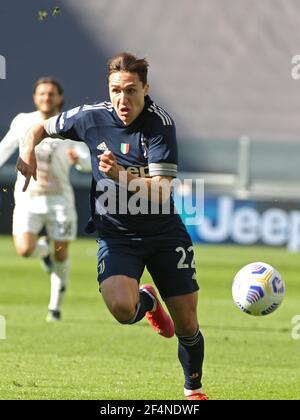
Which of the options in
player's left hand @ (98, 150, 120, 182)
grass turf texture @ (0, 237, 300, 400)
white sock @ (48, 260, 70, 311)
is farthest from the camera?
white sock @ (48, 260, 70, 311)

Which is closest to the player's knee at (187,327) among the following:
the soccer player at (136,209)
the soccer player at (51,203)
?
the soccer player at (136,209)

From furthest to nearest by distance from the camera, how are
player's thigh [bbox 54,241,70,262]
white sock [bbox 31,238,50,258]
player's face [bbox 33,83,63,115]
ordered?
white sock [bbox 31,238,50,258] < player's thigh [bbox 54,241,70,262] < player's face [bbox 33,83,63,115]

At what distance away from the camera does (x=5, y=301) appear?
1392cm

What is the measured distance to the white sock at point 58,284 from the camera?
1200 cm

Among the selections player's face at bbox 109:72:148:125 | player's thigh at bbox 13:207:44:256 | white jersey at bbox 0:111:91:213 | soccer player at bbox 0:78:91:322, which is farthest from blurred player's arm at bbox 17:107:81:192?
player's thigh at bbox 13:207:44:256

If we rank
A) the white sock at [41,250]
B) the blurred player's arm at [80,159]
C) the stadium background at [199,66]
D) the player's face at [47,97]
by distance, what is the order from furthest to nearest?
the stadium background at [199,66]
the white sock at [41,250]
the blurred player's arm at [80,159]
the player's face at [47,97]

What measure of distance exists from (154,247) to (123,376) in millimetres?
1507

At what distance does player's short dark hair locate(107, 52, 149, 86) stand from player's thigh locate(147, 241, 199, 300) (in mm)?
1095

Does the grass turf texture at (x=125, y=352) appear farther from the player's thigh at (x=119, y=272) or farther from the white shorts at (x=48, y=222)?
the white shorts at (x=48, y=222)

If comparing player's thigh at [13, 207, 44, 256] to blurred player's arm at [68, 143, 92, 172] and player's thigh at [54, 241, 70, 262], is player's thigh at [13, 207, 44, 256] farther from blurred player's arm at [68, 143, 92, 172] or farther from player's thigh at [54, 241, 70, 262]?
blurred player's arm at [68, 143, 92, 172]

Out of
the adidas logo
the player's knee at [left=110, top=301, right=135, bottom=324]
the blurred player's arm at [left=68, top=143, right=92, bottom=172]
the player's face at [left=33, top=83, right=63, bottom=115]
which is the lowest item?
the player's knee at [left=110, top=301, right=135, bottom=324]

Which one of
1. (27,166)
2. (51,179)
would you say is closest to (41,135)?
(27,166)

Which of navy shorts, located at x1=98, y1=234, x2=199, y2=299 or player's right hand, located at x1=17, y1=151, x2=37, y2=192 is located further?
player's right hand, located at x1=17, y1=151, x2=37, y2=192

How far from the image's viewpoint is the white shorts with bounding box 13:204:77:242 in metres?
12.4
